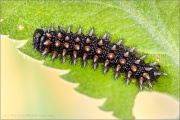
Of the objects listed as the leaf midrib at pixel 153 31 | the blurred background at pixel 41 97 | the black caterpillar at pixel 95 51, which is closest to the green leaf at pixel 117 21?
the leaf midrib at pixel 153 31

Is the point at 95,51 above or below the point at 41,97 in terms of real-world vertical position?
above

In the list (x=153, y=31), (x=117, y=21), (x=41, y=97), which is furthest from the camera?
(x=41, y=97)

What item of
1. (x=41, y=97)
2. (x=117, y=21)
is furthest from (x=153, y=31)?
(x=41, y=97)

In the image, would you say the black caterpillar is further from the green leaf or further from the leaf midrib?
the leaf midrib

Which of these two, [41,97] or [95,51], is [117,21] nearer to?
[95,51]

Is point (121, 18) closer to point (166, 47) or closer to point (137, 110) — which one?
point (166, 47)

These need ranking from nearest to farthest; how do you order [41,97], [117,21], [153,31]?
[153,31] → [117,21] → [41,97]

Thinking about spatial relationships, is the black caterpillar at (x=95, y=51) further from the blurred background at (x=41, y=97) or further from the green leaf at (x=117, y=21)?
the blurred background at (x=41, y=97)

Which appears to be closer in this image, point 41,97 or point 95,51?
point 95,51
